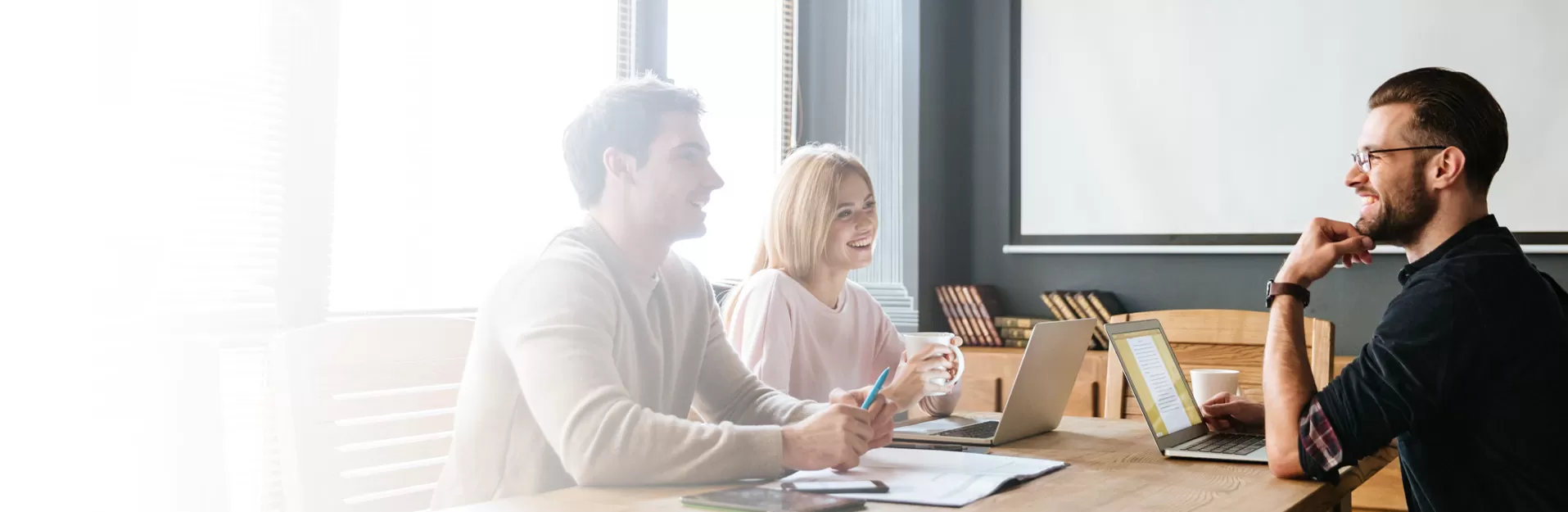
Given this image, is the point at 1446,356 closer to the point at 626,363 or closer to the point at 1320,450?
the point at 1320,450

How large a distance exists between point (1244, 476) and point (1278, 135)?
2.40 m

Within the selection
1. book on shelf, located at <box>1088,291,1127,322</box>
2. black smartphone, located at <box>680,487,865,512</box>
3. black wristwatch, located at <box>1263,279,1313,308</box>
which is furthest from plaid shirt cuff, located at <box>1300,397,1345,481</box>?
book on shelf, located at <box>1088,291,1127,322</box>

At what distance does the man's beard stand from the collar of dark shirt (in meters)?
0.04

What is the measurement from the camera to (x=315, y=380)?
4.66 feet

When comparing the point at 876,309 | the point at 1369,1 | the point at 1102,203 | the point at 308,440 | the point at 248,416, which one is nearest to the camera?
the point at 308,440

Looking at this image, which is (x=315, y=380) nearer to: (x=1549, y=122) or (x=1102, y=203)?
(x=1102, y=203)

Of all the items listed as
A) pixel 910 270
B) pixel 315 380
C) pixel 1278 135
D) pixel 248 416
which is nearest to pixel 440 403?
pixel 315 380

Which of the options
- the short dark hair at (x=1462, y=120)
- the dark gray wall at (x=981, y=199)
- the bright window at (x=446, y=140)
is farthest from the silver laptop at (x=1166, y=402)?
the dark gray wall at (x=981, y=199)

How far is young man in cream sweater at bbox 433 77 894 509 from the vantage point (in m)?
1.39

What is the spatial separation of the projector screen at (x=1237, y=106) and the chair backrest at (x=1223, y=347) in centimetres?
100

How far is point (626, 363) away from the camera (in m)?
1.64

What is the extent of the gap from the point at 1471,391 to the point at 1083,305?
2324 mm

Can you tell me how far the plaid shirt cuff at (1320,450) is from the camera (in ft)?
4.94

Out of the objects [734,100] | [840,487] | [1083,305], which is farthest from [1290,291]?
[734,100]
